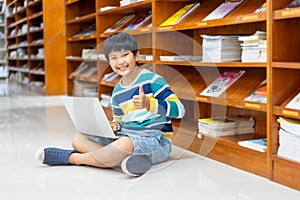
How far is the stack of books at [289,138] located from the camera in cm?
215

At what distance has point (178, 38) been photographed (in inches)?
136

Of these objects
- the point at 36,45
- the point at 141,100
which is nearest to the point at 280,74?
the point at 141,100

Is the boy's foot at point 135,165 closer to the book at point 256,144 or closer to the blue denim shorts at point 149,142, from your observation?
the blue denim shorts at point 149,142

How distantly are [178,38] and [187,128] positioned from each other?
0.70 m

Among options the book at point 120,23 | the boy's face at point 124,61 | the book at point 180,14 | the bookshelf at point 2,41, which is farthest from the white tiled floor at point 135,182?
the bookshelf at point 2,41

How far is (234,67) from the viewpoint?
3.03 meters

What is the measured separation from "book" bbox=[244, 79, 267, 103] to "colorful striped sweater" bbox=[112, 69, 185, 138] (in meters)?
0.37

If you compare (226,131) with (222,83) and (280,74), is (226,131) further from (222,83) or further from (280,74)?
(280,74)

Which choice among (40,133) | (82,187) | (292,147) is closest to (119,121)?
(82,187)

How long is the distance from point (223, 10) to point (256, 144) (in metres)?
0.88

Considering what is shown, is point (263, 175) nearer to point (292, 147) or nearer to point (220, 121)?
point (292, 147)

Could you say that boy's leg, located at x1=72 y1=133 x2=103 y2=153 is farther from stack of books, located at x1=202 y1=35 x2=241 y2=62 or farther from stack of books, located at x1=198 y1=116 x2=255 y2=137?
stack of books, located at x1=202 y1=35 x2=241 y2=62

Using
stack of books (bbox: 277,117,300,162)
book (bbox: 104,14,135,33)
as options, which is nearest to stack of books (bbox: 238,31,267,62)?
stack of books (bbox: 277,117,300,162)

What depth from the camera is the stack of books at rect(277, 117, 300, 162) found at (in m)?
2.15
